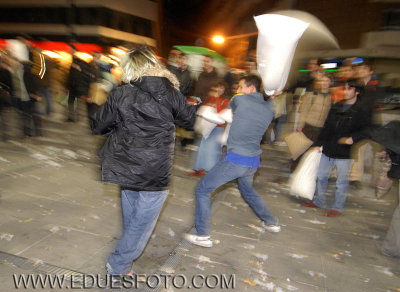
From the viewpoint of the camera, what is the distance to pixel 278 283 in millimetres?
3076

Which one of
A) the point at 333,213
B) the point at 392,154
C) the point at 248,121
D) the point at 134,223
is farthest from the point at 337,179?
the point at 134,223

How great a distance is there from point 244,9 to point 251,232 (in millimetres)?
20049

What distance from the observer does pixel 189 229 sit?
13.1ft

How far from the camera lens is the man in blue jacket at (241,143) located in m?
3.34

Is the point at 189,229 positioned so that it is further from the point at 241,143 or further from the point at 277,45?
the point at 277,45

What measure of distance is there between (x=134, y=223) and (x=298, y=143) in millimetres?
3716

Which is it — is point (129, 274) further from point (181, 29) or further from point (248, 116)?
point (181, 29)

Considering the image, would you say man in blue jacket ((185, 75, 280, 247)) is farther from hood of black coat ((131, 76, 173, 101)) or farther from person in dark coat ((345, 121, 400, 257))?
person in dark coat ((345, 121, 400, 257))

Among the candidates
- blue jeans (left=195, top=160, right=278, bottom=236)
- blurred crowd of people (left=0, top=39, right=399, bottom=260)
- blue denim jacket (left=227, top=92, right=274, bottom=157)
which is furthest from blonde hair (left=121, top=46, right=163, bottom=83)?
blue jeans (left=195, top=160, right=278, bottom=236)

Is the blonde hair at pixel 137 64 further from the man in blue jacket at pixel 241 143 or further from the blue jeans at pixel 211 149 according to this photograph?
the blue jeans at pixel 211 149

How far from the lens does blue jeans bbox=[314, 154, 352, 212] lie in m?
4.62

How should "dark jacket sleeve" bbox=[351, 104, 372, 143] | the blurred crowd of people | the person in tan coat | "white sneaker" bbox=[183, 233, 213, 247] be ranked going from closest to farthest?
1. "white sneaker" bbox=[183, 233, 213, 247]
2. "dark jacket sleeve" bbox=[351, 104, 372, 143]
3. the blurred crowd of people
4. the person in tan coat

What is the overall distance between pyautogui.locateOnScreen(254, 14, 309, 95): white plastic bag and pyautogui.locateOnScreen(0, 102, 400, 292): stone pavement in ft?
6.51

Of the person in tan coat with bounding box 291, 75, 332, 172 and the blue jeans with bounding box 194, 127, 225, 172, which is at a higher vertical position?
the person in tan coat with bounding box 291, 75, 332, 172
